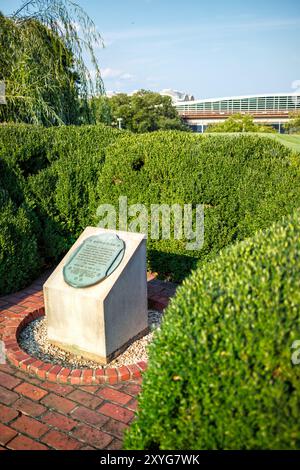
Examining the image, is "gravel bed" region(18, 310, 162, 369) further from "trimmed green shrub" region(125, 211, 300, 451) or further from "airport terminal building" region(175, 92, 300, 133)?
"airport terminal building" region(175, 92, 300, 133)

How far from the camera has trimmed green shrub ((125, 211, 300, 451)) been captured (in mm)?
1966

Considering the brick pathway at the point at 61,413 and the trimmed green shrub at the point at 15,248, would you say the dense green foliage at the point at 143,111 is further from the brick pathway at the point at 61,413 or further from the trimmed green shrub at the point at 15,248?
the brick pathway at the point at 61,413

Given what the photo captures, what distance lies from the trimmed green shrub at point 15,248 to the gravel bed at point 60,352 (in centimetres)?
98

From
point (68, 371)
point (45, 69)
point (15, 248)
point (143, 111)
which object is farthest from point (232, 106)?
point (68, 371)

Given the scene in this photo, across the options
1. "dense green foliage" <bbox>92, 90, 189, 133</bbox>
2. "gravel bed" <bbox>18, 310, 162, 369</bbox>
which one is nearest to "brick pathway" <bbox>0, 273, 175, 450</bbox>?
"gravel bed" <bbox>18, 310, 162, 369</bbox>

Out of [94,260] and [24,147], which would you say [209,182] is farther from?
[24,147]

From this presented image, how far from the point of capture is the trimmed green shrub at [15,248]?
5.18 metres

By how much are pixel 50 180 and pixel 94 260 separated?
258 centimetres

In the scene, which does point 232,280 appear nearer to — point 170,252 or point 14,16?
point 170,252

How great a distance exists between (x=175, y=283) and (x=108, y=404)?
2.64 meters

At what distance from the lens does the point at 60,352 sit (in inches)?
163

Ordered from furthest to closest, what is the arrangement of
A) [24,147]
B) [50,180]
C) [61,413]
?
[50,180] → [24,147] → [61,413]

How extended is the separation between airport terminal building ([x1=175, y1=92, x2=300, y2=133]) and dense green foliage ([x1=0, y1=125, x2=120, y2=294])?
67.9m

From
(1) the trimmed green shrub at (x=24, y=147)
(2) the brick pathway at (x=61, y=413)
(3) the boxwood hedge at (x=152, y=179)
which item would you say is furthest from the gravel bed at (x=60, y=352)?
(1) the trimmed green shrub at (x=24, y=147)
